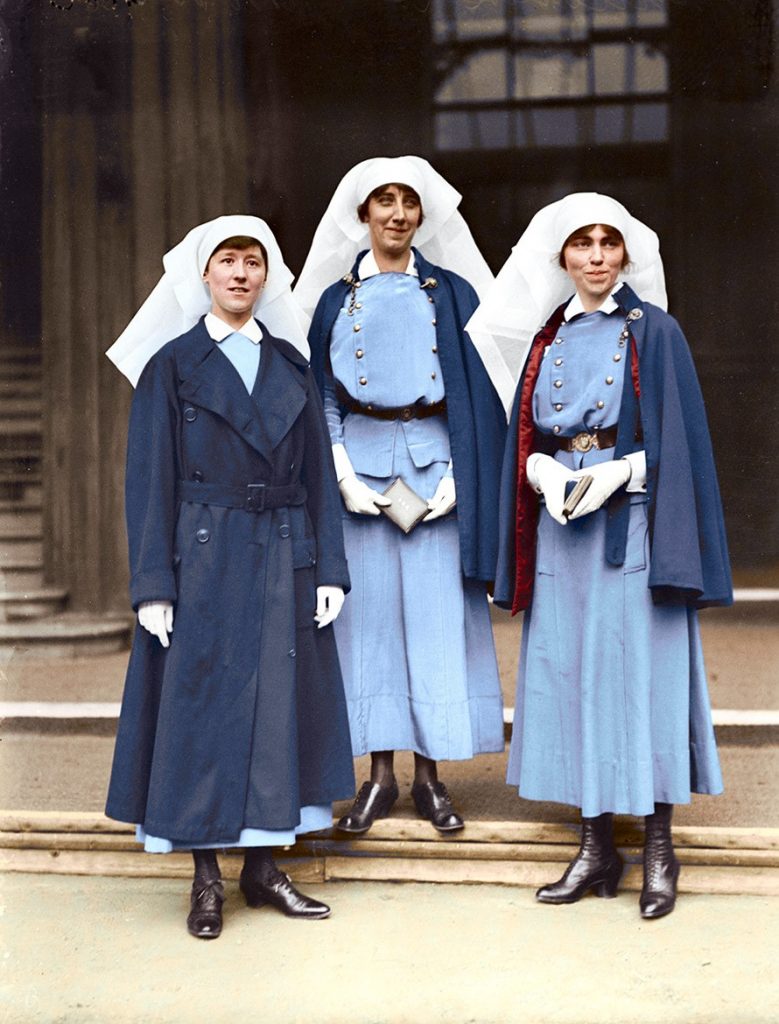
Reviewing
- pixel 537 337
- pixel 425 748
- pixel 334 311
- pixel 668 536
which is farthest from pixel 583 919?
pixel 334 311

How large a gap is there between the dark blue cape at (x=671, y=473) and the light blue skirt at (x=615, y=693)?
0.07 metres

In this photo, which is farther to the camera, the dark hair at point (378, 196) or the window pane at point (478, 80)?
the window pane at point (478, 80)

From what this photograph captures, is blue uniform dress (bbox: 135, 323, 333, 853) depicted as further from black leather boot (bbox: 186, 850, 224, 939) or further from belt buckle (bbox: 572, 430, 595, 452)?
belt buckle (bbox: 572, 430, 595, 452)

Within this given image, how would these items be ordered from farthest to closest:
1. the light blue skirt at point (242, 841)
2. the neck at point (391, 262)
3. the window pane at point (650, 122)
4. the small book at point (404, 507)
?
the window pane at point (650, 122) → the neck at point (391, 262) → the small book at point (404, 507) → the light blue skirt at point (242, 841)

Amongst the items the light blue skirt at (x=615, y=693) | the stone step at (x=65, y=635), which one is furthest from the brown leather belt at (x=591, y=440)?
the stone step at (x=65, y=635)

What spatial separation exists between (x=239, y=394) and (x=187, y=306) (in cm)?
37

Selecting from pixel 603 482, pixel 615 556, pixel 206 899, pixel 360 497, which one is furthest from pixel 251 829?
pixel 603 482

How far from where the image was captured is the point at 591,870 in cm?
411

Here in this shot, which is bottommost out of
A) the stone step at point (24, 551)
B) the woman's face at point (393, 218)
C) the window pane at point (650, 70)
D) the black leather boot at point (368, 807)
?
the black leather boot at point (368, 807)

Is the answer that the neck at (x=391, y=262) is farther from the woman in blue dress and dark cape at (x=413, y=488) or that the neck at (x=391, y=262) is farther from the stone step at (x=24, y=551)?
the stone step at (x=24, y=551)

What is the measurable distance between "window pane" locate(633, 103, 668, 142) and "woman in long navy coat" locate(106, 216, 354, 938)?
2122mm

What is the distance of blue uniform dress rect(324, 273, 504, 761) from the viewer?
4391 mm

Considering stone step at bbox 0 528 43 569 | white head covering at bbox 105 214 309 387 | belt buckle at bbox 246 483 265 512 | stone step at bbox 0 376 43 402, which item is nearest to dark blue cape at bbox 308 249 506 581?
white head covering at bbox 105 214 309 387

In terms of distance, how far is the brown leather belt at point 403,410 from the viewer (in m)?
4.42
